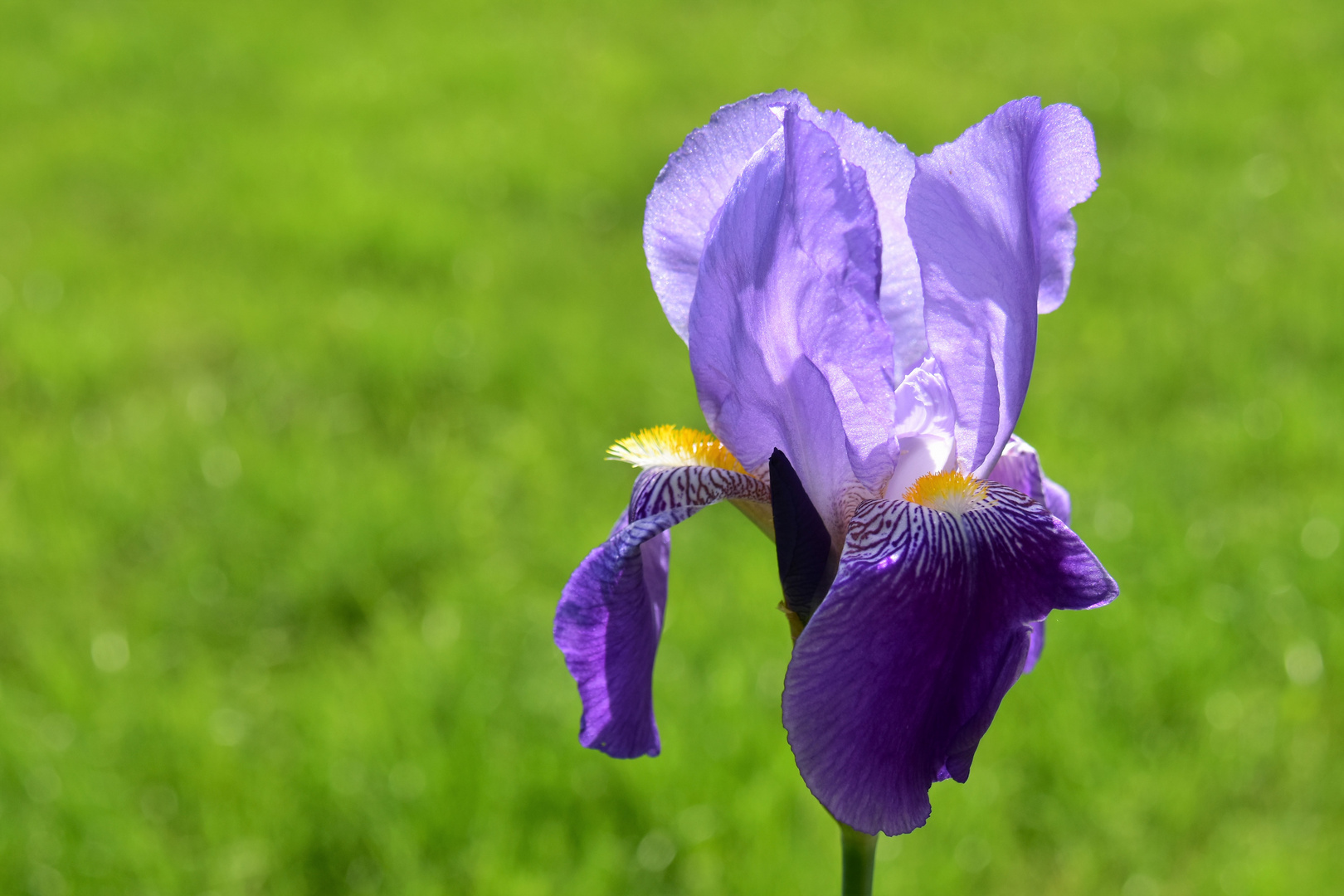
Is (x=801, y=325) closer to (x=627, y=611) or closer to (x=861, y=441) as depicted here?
(x=861, y=441)

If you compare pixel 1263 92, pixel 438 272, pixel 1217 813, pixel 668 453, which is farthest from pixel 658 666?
pixel 1263 92

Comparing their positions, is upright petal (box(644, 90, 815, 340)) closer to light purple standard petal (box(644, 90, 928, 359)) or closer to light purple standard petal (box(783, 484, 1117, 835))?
light purple standard petal (box(644, 90, 928, 359))

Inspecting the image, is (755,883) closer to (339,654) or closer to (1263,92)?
(339,654)

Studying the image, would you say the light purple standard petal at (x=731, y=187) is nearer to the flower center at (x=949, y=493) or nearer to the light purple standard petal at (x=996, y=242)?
the light purple standard petal at (x=996, y=242)

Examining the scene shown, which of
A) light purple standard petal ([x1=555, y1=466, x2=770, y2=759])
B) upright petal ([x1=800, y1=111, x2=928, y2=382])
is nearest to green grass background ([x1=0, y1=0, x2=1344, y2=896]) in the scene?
light purple standard petal ([x1=555, y1=466, x2=770, y2=759])

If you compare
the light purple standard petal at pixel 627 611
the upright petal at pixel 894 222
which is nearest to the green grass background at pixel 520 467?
the light purple standard petal at pixel 627 611
